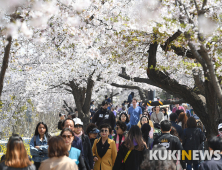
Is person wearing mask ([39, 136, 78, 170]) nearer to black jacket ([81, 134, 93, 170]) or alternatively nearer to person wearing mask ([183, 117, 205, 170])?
black jacket ([81, 134, 93, 170])

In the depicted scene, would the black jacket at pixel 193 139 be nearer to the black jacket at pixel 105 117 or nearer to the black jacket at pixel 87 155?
the black jacket at pixel 87 155

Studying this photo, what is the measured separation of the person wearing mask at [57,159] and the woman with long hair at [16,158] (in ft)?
0.71

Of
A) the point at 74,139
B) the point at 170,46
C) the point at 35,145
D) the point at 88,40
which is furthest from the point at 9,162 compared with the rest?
the point at 170,46

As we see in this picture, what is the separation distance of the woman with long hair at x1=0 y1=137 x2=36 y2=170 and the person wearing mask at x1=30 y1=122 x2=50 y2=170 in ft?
5.59

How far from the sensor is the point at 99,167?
5457 mm

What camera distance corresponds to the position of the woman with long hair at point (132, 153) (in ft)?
15.0

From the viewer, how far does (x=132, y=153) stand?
460 cm

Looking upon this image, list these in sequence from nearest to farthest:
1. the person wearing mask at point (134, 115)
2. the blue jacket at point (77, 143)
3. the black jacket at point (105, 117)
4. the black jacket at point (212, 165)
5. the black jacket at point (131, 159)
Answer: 1. the black jacket at point (212, 165)
2. the black jacket at point (131, 159)
3. the blue jacket at point (77, 143)
4. the black jacket at point (105, 117)
5. the person wearing mask at point (134, 115)

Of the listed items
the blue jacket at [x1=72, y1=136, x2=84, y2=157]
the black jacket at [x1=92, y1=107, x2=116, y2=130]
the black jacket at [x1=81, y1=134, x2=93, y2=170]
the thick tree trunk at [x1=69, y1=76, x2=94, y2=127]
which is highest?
the thick tree trunk at [x1=69, y1=76, x2=94, y2=127]

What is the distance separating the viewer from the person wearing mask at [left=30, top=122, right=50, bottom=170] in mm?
5352

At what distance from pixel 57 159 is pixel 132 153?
1400 millimetres

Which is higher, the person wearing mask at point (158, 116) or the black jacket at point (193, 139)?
the person wearing mask at point (158, 116)

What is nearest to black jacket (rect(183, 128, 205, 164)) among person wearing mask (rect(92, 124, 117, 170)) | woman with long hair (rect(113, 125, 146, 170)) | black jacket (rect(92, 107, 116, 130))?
person wearing mask (rect(92, 124, 117, 170))

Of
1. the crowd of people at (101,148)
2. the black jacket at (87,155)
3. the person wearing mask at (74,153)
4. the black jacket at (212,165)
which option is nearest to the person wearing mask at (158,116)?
the crowd of people at (101,148)
